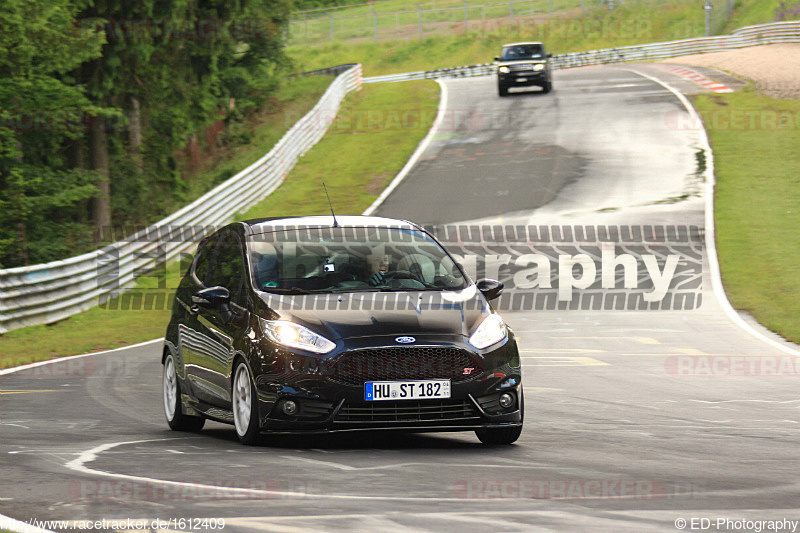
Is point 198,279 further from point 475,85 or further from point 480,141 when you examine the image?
point 475,85

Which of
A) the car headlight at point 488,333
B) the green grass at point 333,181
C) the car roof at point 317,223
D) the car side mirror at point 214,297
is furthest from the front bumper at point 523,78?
the car headlight at point 488,333

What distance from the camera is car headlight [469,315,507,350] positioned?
9.02m

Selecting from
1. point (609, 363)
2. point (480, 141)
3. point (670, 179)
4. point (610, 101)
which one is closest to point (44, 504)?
point (609, 363)

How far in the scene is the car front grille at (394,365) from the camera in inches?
343

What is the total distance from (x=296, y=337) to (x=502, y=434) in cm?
166

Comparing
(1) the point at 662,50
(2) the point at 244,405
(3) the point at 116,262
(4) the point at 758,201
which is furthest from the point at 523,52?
(2) the point at 244,405

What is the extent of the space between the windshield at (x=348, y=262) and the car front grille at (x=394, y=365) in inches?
35.3

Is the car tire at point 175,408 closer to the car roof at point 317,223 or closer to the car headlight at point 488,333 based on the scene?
the car roof at point 317,223

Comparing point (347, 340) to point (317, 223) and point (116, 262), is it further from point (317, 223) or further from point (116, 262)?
point (116, 262)

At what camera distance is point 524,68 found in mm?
48438

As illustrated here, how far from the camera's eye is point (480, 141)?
39.5 metres

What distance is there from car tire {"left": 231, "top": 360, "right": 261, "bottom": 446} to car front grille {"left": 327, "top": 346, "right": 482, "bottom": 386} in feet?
2.13

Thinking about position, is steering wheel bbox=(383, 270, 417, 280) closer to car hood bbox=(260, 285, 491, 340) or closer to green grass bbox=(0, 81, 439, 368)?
car hood bbox=(260, 285, 491, 340)

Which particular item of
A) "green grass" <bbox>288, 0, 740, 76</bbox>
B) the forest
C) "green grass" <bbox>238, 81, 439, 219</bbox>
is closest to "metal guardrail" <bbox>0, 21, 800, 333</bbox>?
"green grass" <bbox>238, 81, 439, 219</bbox>
